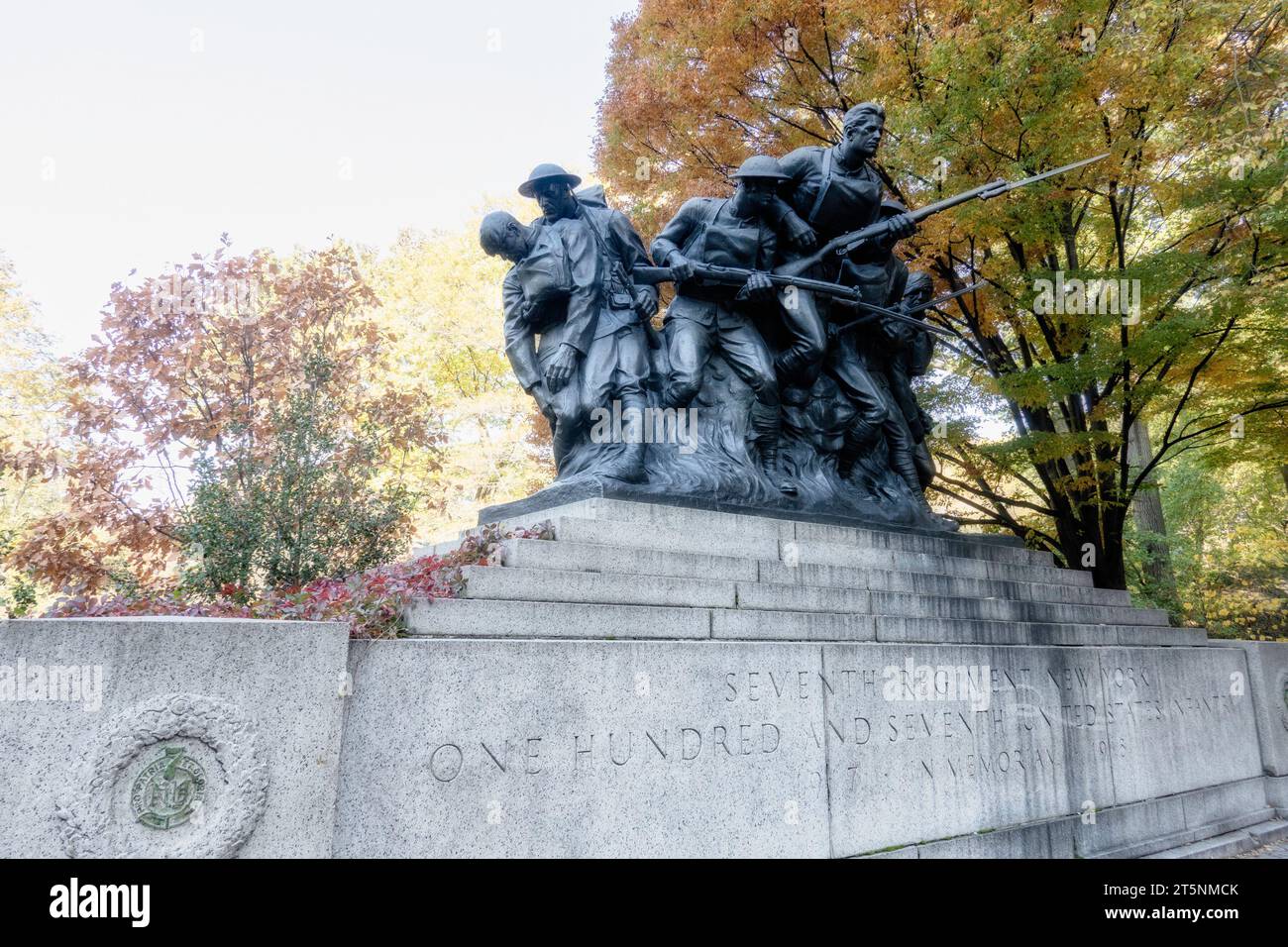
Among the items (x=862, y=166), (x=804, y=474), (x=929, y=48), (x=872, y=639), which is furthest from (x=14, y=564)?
(x=929, y=48)

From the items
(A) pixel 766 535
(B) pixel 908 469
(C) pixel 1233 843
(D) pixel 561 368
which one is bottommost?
(C) pixel 1233 843

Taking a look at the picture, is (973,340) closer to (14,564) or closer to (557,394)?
(557,394)

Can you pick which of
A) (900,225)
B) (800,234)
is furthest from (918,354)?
(800,234)

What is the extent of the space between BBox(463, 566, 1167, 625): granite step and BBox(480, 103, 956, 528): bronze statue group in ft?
A: 3.87

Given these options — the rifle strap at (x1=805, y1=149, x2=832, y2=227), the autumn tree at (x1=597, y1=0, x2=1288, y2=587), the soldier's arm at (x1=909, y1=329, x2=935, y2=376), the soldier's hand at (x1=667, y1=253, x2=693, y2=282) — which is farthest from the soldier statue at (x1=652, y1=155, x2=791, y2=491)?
the autumn tree at (x1=597, y1=0, x2=1288, y2=587)

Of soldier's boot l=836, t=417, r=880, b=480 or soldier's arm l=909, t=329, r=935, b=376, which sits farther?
soldier's arm l=909, t=329, r=935, b=376

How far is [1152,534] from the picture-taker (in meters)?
19.1

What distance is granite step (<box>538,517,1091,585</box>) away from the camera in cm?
632

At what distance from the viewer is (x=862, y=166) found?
30.1 feet

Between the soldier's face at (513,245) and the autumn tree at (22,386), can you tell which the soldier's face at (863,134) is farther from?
the autumn tree at (22,386)

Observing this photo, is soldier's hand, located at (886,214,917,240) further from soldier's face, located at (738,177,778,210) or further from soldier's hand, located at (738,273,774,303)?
soldier's hand, located at (738,273,774,303)

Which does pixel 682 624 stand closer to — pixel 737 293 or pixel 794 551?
pixel 794 551

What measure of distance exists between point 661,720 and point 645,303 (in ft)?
14.0

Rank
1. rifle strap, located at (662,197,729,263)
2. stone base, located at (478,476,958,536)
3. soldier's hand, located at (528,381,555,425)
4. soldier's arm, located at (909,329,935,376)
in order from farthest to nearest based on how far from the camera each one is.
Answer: soldier's arm, located at (909,329,935,376), rifle strap, located at (662,197,729,263), soldier's hand, located at (528,381,555,425), stone base, located at (478,476,958,536)
